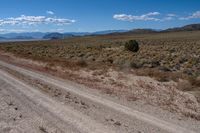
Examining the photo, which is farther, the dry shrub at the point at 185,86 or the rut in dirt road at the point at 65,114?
the dry shrub at the point at 185,86

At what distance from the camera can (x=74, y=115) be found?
28.3ft

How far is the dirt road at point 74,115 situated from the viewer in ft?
24.2

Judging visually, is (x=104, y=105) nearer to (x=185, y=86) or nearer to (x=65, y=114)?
(x=65, y=114)

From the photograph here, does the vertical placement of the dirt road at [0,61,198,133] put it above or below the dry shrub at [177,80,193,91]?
above

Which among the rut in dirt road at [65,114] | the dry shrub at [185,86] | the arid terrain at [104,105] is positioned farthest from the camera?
the dry shrub at [185,86]

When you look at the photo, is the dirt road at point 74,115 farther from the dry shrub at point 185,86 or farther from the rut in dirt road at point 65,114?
the dry shrub at point 185,86

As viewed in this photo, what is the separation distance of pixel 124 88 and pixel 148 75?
3.90m

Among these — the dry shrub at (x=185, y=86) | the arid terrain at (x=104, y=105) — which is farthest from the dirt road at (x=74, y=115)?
the dry shrub at (x=185, y=86)

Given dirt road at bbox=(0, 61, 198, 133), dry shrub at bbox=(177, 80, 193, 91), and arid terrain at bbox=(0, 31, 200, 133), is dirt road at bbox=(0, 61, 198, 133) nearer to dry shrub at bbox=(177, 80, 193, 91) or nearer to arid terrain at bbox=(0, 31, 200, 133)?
arid terrain at bbox=(0, 31, 200, 133)

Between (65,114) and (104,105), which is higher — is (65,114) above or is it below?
above

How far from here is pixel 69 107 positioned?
962 centimetres

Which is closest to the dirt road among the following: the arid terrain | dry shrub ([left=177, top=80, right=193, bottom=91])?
the arid terrain

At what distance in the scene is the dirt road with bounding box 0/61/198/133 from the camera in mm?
7387

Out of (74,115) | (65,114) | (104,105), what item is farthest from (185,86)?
(65,114)
